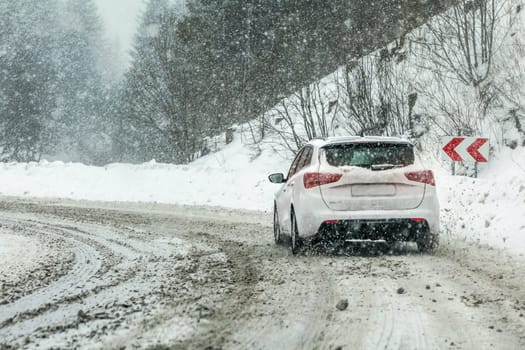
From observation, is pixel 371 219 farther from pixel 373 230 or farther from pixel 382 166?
pixel 382 166

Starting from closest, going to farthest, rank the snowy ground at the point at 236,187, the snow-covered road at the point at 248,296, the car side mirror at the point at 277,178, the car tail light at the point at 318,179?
the snow-covered road at the point at 248,296, the car tail light at the point at 318,179, the car side mirror at the point at 277,178, the snowy ground at the point at 236,187

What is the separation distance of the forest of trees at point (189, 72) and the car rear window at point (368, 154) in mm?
11661

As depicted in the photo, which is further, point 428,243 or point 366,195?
point 428,243

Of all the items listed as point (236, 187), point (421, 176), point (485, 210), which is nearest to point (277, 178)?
point (421, 176)

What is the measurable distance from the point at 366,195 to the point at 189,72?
2780cm

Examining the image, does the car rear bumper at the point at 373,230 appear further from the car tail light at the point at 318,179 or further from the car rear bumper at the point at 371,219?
the car tail light at the point at 318,179

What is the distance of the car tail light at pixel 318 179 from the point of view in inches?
354

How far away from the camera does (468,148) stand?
1494 cm

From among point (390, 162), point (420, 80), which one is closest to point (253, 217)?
point (390, 162)

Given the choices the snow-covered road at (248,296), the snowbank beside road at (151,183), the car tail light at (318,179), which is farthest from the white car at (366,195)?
the snowbank beside road at (151,183)

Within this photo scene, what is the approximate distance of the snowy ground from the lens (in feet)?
38.2

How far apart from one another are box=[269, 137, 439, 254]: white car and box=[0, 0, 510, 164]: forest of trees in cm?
1176

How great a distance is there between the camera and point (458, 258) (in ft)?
29.4

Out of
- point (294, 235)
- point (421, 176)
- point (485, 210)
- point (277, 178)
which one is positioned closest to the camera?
point (421, 176)
